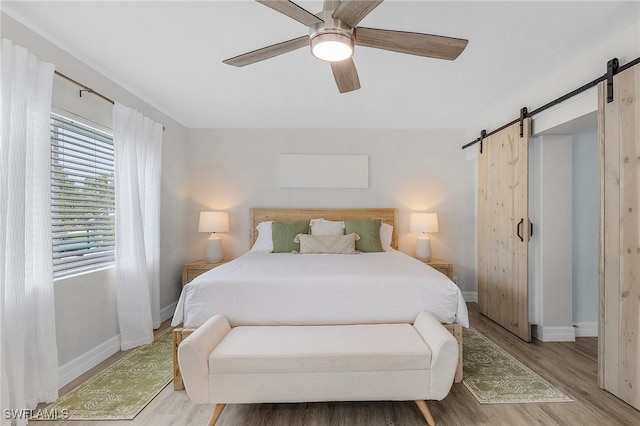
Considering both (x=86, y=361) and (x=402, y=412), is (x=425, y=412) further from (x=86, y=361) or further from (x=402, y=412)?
(x=86, y=361)

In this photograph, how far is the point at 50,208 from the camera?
205 cm

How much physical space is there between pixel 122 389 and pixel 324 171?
314 centimetres

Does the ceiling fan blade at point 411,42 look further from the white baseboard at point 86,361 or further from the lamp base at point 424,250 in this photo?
the white baseboard at point 86,361

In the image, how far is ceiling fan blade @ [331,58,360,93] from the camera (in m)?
1.91

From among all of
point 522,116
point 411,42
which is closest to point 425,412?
point 411,42

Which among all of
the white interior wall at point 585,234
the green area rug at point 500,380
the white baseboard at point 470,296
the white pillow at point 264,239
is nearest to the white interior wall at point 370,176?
the white baseboard at point 470,296

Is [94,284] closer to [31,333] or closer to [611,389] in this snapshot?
Result: [31,333]

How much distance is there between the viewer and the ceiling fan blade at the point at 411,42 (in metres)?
1.64

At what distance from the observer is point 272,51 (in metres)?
1.80

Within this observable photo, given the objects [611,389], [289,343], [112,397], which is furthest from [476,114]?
[112,397]

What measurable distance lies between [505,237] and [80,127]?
3.96 metres

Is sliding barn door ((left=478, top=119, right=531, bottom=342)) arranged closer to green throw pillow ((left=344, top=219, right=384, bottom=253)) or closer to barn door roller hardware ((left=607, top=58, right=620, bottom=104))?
barn door roller hardware ((left=607, top=58, right=620, bottom=104))

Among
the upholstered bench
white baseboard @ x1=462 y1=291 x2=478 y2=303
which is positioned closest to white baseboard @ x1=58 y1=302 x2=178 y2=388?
the upholstered bench

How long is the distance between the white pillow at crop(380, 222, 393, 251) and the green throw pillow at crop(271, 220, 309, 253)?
0.93 meters
